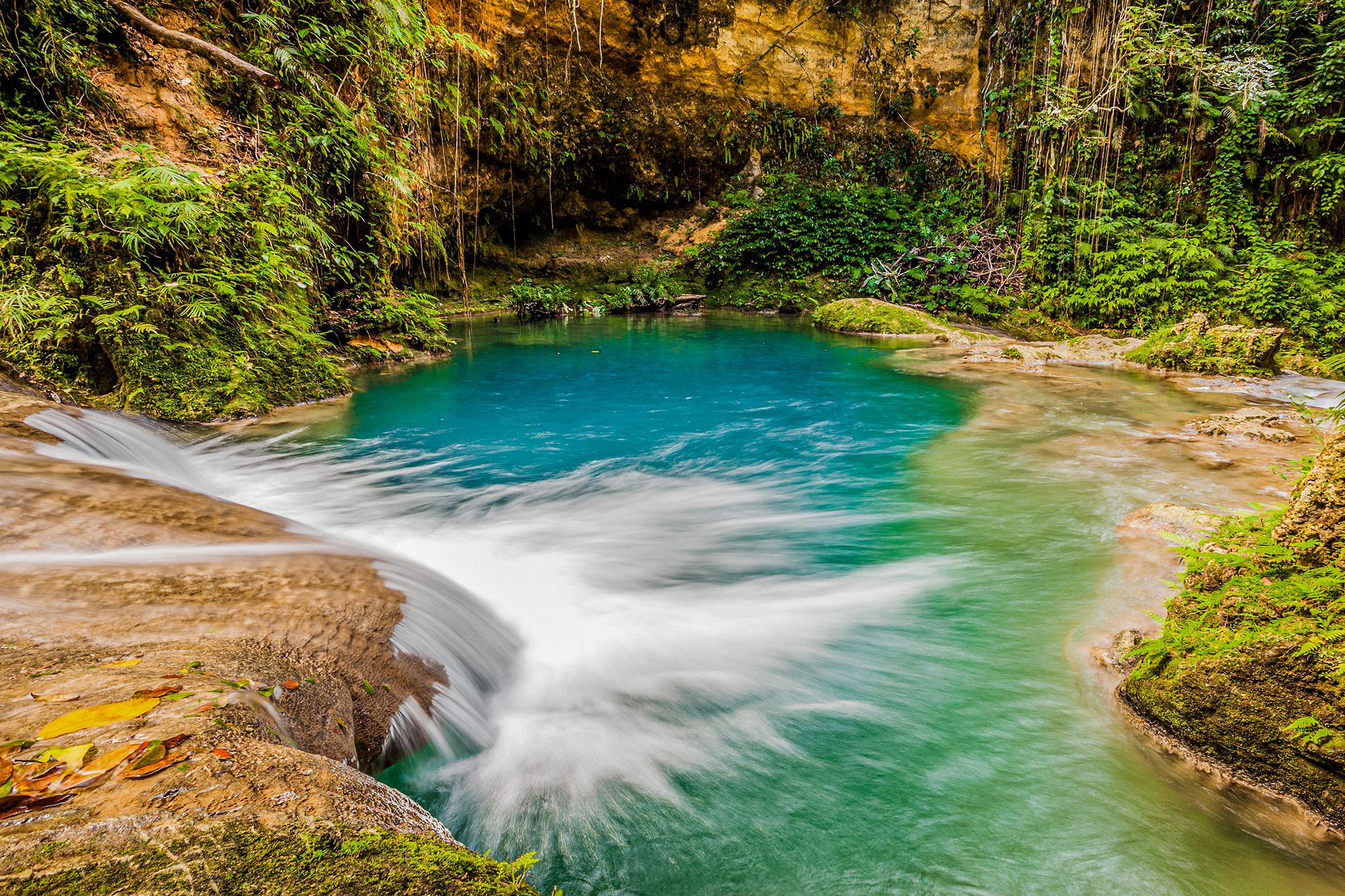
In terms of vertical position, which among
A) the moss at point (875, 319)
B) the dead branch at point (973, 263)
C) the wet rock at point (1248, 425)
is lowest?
the wet rock at point (1248, 425)

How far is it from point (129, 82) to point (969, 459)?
8.61 meters

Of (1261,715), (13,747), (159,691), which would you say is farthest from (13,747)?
(1261,715)

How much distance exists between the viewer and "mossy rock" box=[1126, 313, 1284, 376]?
24.9ft

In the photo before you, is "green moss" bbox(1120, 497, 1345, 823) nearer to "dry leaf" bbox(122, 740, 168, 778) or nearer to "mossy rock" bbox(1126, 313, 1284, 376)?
"dry leaf" bbox(122, 740, 168, 778)

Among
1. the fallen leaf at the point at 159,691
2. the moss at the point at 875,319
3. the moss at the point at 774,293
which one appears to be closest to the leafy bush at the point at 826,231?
the moss at the point at 774,293

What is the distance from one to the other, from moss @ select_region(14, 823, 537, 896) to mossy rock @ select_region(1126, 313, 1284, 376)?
9714 mm

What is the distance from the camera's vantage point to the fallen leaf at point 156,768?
1033 millimetres

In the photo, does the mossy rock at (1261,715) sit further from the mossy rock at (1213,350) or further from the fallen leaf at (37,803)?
the mossy rock at (1213,350)

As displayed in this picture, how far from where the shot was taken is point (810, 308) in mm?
14711

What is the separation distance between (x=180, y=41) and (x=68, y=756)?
299 inches

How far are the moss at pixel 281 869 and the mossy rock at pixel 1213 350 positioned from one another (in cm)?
971

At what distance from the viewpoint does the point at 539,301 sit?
48.1 ft

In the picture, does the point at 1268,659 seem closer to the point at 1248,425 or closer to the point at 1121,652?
the point at 1121,652

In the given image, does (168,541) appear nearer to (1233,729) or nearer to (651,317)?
(1233,729)
